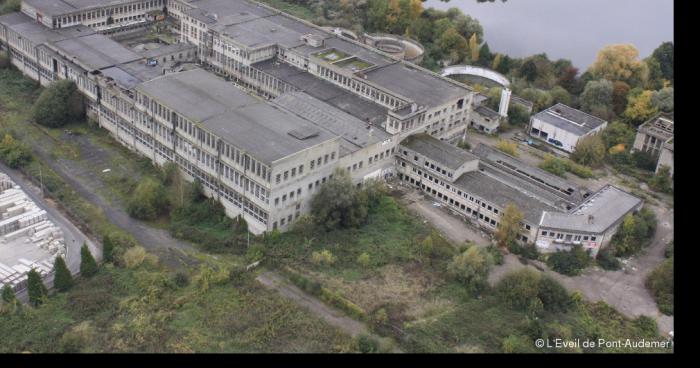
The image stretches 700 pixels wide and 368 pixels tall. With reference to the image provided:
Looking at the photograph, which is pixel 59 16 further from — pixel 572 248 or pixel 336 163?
pixel 572 248

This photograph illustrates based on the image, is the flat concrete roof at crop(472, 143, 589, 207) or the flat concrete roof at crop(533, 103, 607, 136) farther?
the flat concrete roof at crop(533, 103, 607, 136)

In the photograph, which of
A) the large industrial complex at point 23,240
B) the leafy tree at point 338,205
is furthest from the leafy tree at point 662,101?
the large industrial complex at point 23,240

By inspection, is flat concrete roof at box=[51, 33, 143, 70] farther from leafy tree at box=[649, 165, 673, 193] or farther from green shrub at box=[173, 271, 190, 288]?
leafy tree at box=[649, 165, 673, 193]

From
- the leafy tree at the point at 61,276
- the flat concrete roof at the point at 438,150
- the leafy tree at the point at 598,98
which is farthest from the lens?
the leafy tree at the point at 598,98

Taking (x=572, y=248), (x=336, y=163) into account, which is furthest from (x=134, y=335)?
(x=572, y=248)

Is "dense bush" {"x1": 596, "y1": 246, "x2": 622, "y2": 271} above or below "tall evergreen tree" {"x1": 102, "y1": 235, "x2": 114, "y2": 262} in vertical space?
above

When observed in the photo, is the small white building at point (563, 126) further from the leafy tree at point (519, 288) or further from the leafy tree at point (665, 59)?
the leafy tree at point (519, 288)

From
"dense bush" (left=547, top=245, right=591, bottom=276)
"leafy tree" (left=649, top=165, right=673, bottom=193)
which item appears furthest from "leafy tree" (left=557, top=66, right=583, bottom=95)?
"dense bush" (left=547, top=245, right=591, bottom=276)
